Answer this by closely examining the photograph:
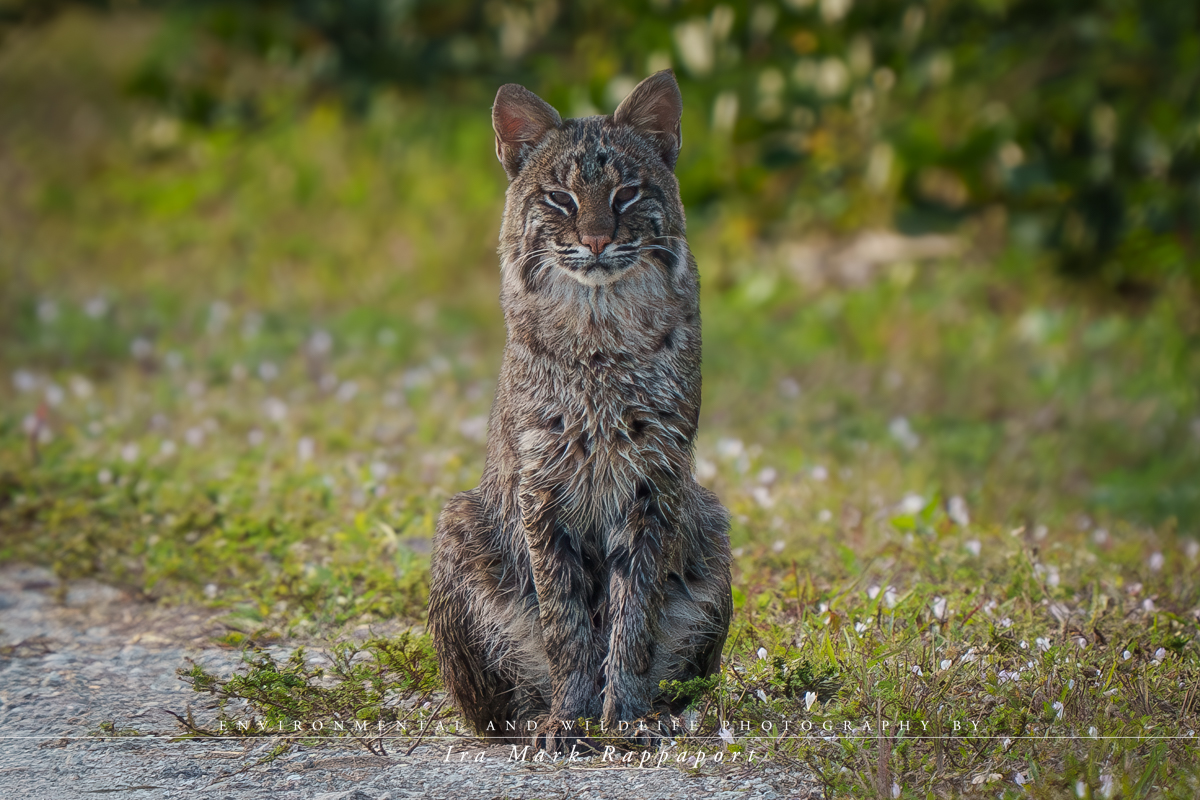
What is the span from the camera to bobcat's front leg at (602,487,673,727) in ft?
11.9

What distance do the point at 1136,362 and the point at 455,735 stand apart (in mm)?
5972

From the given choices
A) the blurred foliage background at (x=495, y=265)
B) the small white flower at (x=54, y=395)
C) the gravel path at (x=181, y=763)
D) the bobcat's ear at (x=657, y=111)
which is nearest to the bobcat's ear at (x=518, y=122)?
the bobcat's ear at (x=657, y=111)

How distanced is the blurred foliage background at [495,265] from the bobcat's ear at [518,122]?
1.93 m

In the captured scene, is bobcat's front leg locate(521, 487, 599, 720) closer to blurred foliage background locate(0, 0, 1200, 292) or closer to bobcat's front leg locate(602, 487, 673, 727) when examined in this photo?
bobcat's front leg locate(602, 487, 673, 727)

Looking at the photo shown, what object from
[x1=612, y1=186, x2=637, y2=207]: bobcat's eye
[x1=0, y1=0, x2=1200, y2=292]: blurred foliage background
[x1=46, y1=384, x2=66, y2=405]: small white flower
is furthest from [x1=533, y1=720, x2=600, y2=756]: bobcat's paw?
[x1=0, y1=0, x2=1200, y2=292]: blurred foliage background

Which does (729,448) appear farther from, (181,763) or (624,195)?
(181,763)

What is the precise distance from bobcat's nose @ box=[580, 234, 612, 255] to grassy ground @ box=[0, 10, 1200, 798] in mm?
1312

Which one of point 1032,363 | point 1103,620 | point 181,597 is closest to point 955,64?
point 1032,363

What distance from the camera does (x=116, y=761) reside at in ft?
11.8

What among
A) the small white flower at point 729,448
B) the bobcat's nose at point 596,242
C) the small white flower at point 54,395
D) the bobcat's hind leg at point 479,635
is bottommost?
the bobcat's hind leg at point 479,635

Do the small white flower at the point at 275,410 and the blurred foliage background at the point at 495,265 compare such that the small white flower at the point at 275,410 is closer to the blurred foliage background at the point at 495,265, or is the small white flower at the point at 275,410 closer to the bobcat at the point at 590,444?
the blurred foliage background at the point at 495,265

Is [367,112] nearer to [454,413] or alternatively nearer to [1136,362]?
[454,413]

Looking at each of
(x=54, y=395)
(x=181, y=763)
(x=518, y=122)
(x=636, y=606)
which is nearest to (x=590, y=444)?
(x=636, y=606)

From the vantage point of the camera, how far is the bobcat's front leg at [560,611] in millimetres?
3656
